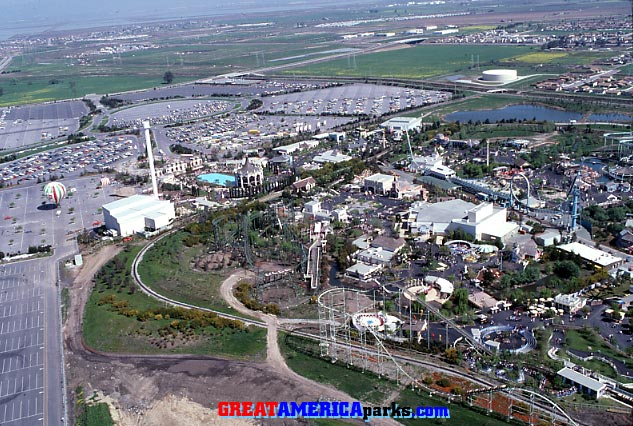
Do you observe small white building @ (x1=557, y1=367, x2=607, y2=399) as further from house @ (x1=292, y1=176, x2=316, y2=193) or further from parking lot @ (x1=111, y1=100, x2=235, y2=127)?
parking lot @ (x1=111, y1=100, x2=235, y2=127)

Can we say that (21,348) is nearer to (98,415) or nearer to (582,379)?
(98,415)

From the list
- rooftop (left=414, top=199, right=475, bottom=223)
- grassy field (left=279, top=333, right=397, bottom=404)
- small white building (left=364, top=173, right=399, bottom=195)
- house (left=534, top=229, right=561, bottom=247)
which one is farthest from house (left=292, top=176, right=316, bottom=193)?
grassy field (left=279, top=333, right=397, bottom=404)

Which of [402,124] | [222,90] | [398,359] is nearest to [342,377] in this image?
[398,359]

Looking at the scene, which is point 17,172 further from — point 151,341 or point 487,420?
point 487,420

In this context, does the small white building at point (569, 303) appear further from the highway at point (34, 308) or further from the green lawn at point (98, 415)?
the highway at point (34, 308)

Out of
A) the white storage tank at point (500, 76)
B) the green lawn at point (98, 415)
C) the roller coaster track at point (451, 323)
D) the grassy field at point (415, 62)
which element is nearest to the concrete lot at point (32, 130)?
the grassy field at point (415, 62)

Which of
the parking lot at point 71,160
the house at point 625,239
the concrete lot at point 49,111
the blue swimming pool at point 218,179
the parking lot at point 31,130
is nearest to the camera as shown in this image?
the house at point 625,239

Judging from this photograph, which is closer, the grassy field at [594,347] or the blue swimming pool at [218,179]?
the grassy field at [594,347]

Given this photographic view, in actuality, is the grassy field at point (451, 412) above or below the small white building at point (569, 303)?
below
